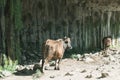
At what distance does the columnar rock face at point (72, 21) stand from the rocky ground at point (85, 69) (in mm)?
1167

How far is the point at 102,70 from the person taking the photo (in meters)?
15.1

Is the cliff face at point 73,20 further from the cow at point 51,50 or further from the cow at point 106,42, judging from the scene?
the cow at point 51,50

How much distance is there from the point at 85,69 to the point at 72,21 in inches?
154

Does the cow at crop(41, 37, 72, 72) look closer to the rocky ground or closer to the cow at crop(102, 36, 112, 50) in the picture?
the rocky ground

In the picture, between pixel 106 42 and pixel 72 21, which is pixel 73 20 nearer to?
pixel 72 21

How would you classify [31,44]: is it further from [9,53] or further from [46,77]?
[46,77]

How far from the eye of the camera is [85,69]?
15562 millimetres

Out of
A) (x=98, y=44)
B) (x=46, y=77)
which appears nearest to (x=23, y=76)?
(x=46, y=77)

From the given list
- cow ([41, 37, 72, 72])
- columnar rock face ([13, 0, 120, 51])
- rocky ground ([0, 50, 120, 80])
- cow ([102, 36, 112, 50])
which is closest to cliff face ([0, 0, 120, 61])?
columnar rock face ([13, 0, 120, 51])

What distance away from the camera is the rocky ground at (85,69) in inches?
559

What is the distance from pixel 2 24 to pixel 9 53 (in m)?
1.28

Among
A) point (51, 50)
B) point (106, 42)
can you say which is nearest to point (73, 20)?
point (106, 42)

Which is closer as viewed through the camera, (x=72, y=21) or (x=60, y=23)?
(x=60, y=23)

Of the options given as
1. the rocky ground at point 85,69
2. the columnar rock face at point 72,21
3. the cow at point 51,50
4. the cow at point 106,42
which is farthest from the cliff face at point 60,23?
the cow at point 51,50
